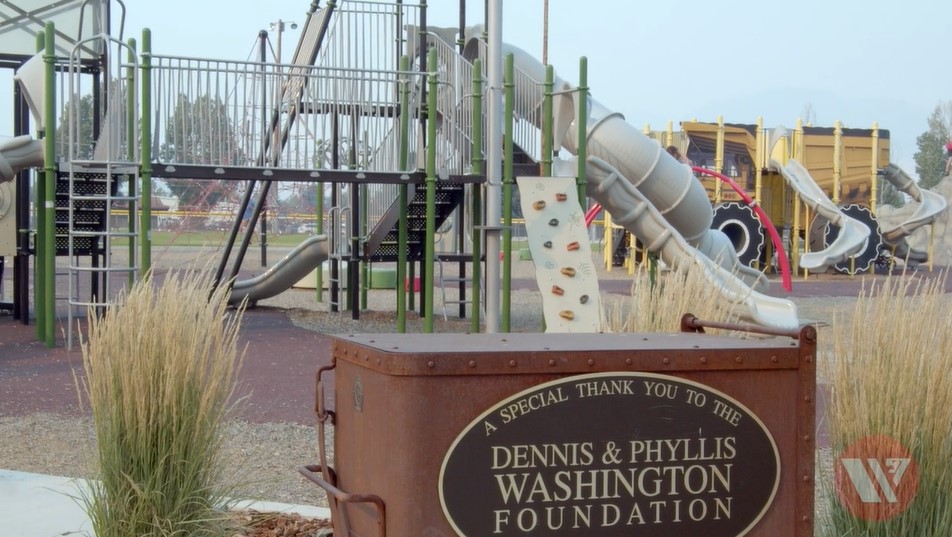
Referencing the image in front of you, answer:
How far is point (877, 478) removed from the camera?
12.8ft

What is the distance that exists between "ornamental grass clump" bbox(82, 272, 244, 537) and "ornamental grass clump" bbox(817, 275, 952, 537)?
2217 millimetres

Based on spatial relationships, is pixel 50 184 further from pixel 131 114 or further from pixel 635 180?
pixel 635 180

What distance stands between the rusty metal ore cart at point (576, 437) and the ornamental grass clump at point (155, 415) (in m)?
0.75

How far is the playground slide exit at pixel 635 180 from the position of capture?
13.6m

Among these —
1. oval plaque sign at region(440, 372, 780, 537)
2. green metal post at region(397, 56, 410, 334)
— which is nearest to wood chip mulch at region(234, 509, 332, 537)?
oval plaque sign at region(440, 372, 780, 537)

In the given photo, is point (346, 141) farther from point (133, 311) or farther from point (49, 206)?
point (133, 311)

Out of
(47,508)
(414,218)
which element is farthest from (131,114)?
(47,508)

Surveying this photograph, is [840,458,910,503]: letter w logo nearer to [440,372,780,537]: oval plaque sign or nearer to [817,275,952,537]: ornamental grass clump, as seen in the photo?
[817,275,952,537]: ornamental grass clump

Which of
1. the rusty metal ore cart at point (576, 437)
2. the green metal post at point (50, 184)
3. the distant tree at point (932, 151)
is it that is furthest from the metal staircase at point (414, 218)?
the distant tree at point (932, 151)

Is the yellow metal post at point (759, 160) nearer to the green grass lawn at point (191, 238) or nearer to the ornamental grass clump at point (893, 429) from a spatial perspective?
the green grass lawn at point (191, 238)

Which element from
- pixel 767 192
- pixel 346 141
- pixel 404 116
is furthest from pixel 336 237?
pixel 767 192

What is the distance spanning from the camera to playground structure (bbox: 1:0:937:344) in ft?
37.6

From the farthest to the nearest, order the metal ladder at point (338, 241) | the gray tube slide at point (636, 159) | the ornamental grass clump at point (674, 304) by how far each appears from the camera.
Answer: the metal ladder at point (338, 241) → the gray tube slide at point (636, 159) → the ornamental grass clump at point (674, 304)

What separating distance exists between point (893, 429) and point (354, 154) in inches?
403
